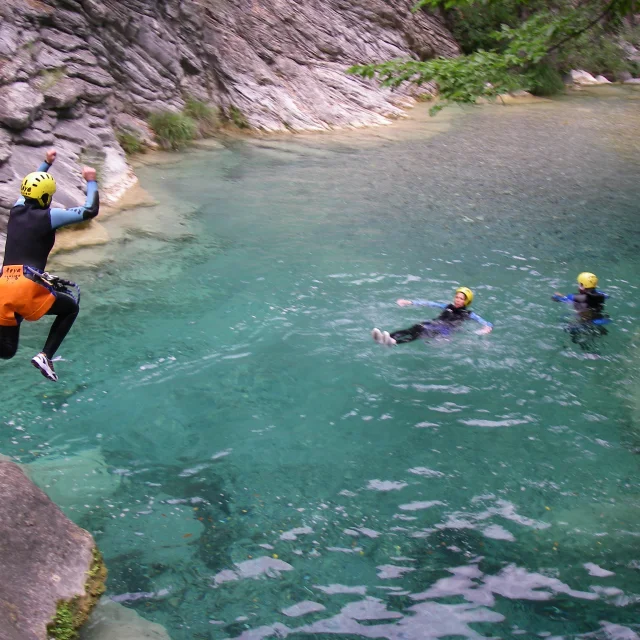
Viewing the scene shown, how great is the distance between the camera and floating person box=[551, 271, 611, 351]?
10102mm

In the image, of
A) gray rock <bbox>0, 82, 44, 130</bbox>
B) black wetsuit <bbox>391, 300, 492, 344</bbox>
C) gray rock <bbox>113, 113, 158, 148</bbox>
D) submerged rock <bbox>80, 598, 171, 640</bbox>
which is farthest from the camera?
Answer: gray rock <bbox>113, 113, 158, 148</bbox>

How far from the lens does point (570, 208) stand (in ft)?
51.9

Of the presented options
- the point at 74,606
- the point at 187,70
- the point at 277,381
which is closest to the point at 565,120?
the point at 187,70

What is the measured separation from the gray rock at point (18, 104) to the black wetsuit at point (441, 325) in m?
7.88

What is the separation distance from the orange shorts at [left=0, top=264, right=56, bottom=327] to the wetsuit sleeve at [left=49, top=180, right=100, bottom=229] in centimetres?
53

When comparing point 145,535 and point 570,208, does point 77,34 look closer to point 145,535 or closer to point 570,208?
point 570,208

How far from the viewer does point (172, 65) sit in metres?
19.9

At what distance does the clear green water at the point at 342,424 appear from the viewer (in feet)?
19.5

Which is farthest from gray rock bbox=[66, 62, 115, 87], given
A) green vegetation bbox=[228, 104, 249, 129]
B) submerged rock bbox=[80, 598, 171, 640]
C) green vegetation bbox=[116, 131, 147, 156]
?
submerged rock bbox=[80, 598, 171, 640]

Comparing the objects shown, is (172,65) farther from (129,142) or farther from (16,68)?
(16,68)

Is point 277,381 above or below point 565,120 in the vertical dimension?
below

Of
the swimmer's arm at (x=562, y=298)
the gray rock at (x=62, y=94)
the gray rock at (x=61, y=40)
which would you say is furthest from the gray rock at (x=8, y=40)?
the swimmer's arm at (x=562, y=298)

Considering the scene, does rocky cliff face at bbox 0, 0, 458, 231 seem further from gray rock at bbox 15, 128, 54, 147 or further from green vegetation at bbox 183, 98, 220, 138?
green vegetation at bbox 183, 98, 220, 138

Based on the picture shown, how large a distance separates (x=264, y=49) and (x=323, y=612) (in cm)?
1992
